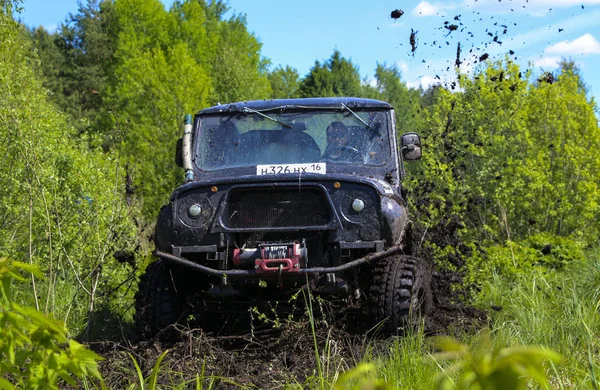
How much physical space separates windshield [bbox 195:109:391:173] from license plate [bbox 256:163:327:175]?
0.11 metres

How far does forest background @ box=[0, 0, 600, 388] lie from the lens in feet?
25.2

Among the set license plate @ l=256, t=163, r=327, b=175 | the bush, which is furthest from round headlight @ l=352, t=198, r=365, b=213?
the bush

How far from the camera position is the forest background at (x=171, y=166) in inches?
303

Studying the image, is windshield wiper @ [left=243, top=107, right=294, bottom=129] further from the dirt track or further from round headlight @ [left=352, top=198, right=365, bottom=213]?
the dirt track

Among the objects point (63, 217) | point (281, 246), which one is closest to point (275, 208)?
point (281, 246)

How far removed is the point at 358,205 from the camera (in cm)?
570

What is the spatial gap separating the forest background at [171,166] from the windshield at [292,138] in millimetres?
810

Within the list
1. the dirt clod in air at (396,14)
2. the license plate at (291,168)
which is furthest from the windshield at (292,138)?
the dirt clod in air at (396,14)

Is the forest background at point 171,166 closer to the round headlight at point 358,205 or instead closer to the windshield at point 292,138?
the windshield at point 292,138

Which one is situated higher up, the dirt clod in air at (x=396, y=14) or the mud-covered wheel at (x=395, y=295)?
the dirt clod in air at (x=396, y=14)

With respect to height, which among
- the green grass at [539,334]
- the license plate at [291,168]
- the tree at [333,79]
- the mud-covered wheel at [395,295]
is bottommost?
the green grass at [539,334]

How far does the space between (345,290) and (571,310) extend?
1.78 metres

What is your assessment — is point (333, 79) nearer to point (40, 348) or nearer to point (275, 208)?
point (275, 208)

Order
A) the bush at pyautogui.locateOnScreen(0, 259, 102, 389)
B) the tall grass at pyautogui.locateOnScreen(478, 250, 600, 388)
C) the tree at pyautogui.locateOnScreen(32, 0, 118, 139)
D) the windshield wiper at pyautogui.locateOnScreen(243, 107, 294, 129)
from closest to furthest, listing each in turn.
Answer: the bush at pyautogui.locateOnScreen(0, 259, 102, 389)
the tall grass at pyautogui.locateOnScreen(478, 250, 600, 388)
the windshield wiper at pyautogui.locateOnScreen(243, 107, 294, 129)
the tree at pyautogui.locateOnScreen(32, 0, 118, 139)
